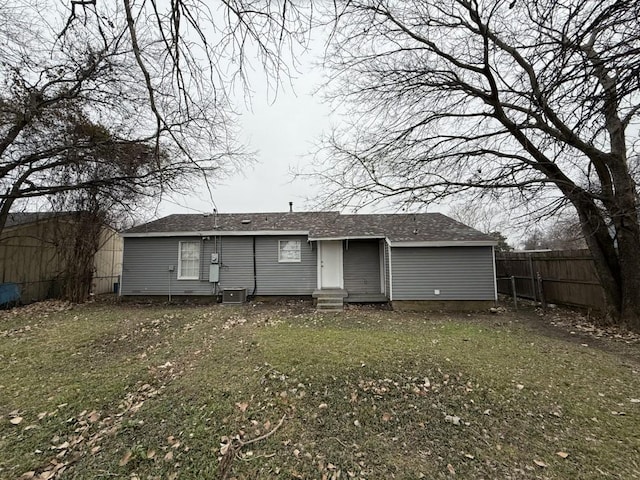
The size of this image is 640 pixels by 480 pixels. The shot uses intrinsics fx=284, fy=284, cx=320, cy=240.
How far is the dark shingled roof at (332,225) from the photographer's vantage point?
33.8 ft

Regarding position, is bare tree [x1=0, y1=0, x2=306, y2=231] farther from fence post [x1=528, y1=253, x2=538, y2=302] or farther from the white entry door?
fence post [x1=528, y1=253, x2=538, y2=302]

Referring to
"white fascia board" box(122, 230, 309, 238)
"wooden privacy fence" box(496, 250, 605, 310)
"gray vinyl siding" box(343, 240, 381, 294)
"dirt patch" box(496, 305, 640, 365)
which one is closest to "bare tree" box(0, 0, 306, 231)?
"white fascia board" box(122, 230, 309, 238)

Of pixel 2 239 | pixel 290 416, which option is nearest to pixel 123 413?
pixel 290 416

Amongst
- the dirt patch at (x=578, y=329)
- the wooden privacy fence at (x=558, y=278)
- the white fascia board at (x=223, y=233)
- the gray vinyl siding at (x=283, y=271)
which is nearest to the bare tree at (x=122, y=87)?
the white fascia board at (x=223, y=233)

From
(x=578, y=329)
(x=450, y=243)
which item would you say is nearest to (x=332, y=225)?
(x=450, y=243)

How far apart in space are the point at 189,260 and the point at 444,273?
9782 millimetres

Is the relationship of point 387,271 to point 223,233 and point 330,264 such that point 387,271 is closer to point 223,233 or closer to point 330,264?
point 330,264

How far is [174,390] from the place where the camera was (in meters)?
3.77

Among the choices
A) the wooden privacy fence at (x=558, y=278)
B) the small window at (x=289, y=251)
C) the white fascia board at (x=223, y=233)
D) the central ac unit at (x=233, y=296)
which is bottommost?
the central ac unit at (x=233, y=296)

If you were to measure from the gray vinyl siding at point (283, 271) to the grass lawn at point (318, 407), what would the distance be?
5107mm

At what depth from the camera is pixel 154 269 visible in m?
11.5

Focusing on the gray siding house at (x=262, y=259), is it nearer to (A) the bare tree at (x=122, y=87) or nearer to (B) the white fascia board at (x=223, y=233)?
(B) the white fascia board at (x=223, y=233)

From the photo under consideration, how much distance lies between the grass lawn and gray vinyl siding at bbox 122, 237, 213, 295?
5150 mm

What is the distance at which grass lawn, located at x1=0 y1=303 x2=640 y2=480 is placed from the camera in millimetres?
2527
